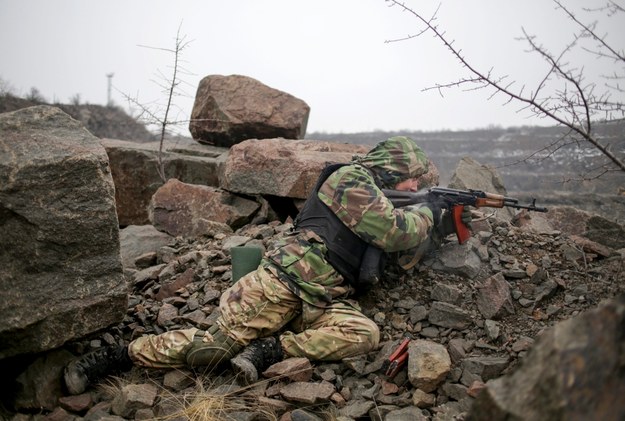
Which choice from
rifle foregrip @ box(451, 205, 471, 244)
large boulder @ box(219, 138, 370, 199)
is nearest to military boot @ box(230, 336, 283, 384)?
rifle foregrip @ box(451, 205, 471, 244)

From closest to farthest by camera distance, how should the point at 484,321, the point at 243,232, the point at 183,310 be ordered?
the point at 484,321 → the point at 183,310 → the point at 243,232

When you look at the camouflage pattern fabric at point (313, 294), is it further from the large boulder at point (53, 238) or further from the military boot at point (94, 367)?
the large boulder at point (53, 238)

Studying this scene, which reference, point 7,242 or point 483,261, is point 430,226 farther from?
point 7,242

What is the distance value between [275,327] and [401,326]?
0.91 m

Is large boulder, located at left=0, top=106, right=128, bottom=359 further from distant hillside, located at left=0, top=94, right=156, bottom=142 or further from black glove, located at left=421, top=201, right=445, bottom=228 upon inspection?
distant hillside, located at left=0, top=94, right=156, bottom=142

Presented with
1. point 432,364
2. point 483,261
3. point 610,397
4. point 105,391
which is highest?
point 610,397

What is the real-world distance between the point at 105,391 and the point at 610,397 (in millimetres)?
3018

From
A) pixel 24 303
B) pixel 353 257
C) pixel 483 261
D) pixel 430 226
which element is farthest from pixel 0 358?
pixel 483 261

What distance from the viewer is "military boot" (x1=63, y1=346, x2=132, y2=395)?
3.40 m

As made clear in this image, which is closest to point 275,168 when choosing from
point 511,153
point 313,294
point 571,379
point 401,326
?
point 313,294

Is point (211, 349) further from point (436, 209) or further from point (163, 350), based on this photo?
point (436, 209)

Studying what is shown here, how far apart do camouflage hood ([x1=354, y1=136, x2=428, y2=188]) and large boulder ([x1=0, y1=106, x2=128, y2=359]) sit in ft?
6.34

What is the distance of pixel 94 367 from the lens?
3469mm

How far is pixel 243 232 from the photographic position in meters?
5.51
